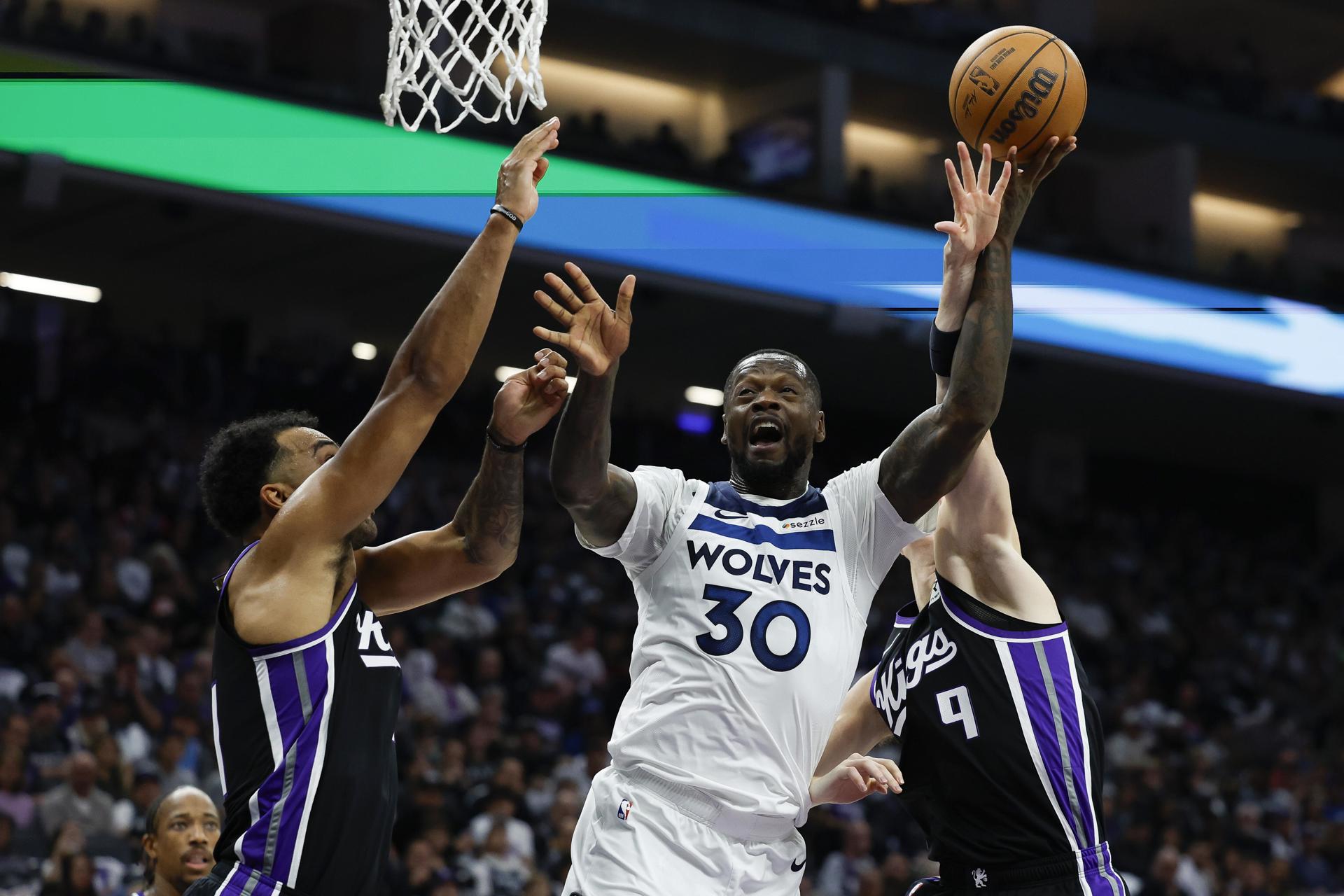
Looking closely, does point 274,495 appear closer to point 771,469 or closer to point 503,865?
point 771,469

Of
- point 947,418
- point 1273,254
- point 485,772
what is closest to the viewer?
point 947,418

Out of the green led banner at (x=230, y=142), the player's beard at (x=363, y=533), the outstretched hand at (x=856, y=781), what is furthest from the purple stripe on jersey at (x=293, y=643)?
the green led banner at (x=230, y=142)

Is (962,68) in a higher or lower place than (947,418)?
higher

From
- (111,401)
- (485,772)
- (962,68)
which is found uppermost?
(111,401)

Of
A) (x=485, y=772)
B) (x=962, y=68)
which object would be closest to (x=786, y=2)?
(x=485, y=772)

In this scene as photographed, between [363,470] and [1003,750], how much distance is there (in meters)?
1.96

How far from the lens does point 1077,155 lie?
25031mm

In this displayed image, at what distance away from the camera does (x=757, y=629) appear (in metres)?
4.25

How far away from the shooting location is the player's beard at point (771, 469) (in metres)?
4.52

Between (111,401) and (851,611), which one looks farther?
(111,401)

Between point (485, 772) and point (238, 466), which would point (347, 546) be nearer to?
point (238, 466)

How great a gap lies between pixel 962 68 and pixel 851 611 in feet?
5.85

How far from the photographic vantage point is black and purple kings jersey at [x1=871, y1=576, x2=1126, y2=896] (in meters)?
4.33

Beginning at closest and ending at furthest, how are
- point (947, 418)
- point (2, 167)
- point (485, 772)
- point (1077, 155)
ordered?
point (947, 418) < point (485, 772) < point (2, 167) < point (1077, 155)
